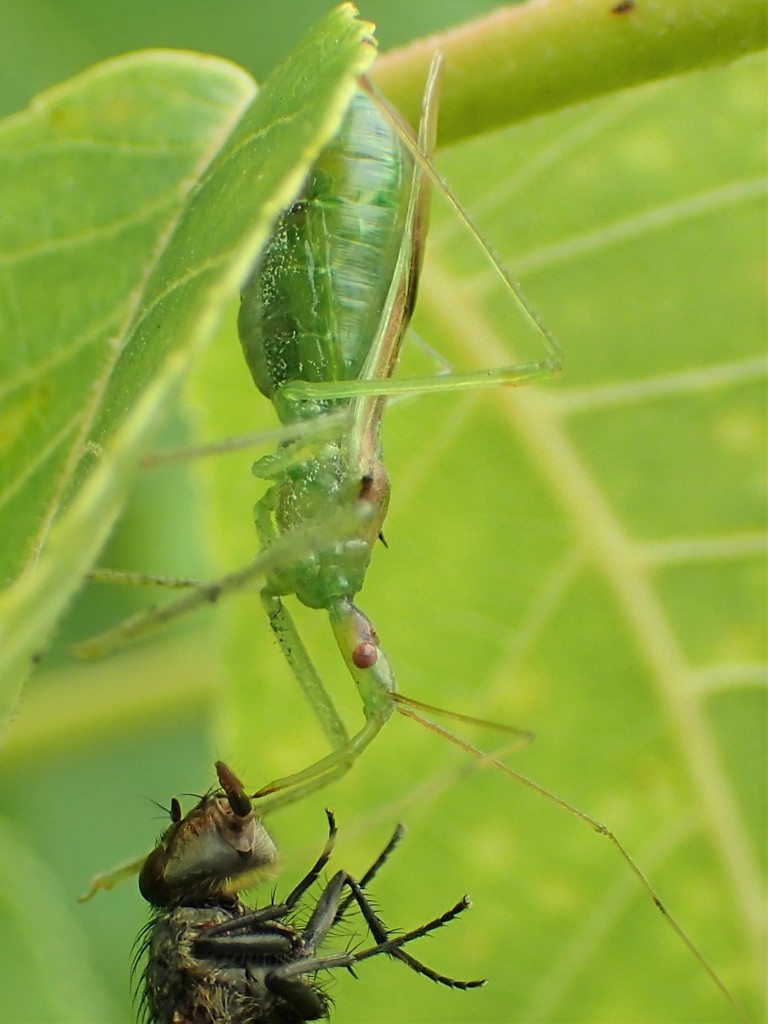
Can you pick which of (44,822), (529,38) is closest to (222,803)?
(529,38)

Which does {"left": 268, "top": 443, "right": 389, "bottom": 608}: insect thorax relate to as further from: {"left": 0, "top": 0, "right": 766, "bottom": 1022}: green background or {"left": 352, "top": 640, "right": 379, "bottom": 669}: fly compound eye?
{"left": 0, "top": 0, "right": 766, "bottom": 1022}: green background

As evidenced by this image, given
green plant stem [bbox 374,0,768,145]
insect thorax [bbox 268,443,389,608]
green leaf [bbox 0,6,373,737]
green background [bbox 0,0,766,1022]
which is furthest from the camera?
green background [bbox 0,0,766,1022]

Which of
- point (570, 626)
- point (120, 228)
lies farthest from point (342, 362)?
point (570, 626)

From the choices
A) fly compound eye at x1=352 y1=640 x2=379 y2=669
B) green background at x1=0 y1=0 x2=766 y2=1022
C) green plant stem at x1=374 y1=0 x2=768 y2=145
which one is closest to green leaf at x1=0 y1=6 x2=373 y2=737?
green plant stem at x1=374 y1=0 x2=768 y2=145

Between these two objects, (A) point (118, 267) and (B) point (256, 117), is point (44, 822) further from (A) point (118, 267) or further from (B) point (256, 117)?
(B) point (256, 117)

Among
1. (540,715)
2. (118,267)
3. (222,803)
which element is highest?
(540,715)

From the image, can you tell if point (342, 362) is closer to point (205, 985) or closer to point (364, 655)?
point (364, 655)
